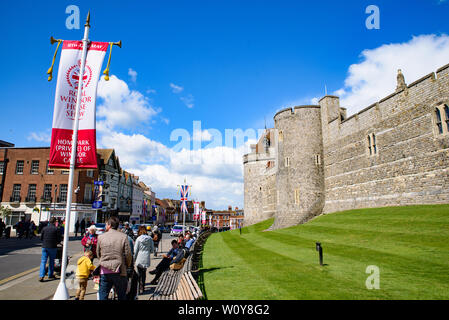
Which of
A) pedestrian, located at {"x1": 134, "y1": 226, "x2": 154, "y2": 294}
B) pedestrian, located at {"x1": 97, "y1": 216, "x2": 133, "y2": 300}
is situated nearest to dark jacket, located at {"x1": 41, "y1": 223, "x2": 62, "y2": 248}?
pedestrian, located at {"x1": 134, "y1": 226, "x2": 154, "y2": 294}

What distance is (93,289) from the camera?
818 centimetres

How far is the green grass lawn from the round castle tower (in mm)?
10764

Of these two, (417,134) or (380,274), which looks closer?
(380,274)

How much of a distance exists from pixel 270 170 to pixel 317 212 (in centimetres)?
1778

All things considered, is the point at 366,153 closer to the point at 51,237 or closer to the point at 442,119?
the point at 442,119

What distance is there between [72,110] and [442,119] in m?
18.6

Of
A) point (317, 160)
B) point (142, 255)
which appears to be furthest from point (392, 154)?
point (142, 255)

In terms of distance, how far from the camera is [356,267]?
8.86m

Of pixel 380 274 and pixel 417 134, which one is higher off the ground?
pixel 417 134

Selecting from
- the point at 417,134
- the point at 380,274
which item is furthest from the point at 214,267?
the point at 417,134

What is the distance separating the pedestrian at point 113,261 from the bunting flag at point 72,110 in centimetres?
295

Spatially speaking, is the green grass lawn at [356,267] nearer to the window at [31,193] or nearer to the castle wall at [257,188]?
the castle wall at [257,188]
